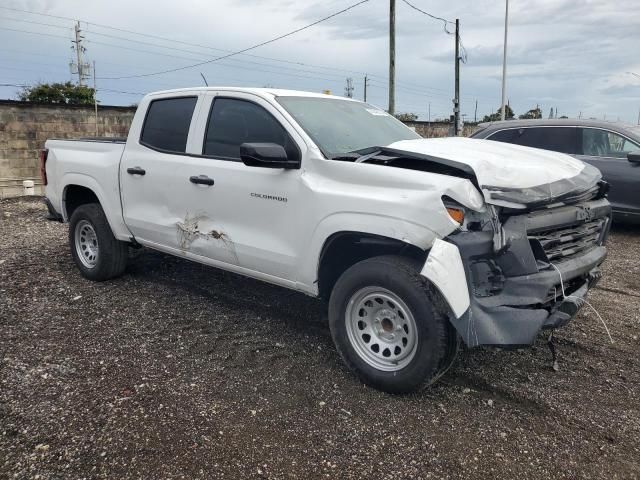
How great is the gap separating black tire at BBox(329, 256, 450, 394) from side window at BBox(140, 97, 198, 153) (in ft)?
7.04

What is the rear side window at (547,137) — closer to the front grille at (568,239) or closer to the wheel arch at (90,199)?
the front grille at (568,239)

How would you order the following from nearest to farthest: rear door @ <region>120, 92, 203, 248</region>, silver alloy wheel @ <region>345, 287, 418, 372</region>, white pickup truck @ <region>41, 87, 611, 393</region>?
Answer: white pickup truck @ <region>41, 87, 611, 393</region> → silver alloy wheel @ <region>345, 287, 418, 372</region> → rear door @ <region>120, 92, 203, 248</region>

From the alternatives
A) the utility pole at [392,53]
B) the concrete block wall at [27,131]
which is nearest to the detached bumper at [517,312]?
the concrete block wall at [27,131]

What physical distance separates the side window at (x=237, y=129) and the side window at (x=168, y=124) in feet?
1.02

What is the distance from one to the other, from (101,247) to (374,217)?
347cm

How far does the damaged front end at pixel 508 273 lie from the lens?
121 inches

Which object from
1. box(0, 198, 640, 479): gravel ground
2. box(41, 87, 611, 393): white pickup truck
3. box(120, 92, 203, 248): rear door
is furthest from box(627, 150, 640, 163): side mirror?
box(120, 92, 203, 248): rear door

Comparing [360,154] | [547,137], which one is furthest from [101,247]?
[547,137]

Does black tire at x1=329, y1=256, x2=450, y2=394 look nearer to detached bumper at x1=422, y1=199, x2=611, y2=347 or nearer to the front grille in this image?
detached bumper at x1=422, y1=199, x2=611, y2=347

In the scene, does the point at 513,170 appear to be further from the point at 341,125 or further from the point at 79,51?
the point at 79,51

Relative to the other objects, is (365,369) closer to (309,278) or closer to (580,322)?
(309,278)

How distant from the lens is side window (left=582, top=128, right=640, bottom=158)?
8.23 m

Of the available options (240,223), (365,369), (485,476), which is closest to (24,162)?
(240,223)

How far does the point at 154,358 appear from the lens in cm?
409
